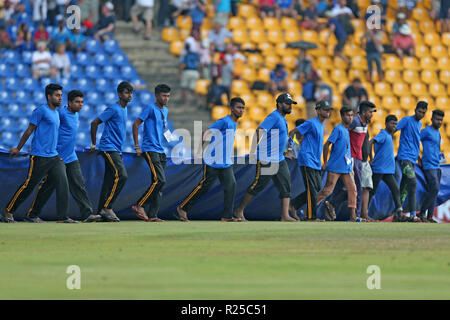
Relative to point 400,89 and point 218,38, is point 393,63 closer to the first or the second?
point 400,89

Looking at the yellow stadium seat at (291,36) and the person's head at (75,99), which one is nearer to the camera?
the person's head at (75,99)

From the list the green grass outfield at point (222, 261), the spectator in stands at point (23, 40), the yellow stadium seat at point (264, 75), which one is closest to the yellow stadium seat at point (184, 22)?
the yellow stadium seat at point (264, 75)

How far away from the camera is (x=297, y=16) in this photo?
83.2ft

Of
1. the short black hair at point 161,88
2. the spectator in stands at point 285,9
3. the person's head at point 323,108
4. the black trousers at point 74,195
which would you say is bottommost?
the black trousers at point 74,195

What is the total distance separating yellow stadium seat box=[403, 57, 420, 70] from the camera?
1000 inches

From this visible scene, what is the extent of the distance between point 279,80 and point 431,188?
29.1 feet

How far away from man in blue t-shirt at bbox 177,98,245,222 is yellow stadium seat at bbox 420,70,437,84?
45.1 ft

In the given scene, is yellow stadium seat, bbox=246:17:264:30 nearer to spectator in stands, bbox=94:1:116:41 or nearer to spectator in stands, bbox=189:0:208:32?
spectator in stands, bbox=189:0:208:32

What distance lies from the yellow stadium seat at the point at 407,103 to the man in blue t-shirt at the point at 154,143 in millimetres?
13302

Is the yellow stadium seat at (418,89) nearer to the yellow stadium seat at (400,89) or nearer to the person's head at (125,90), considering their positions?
the yellow stadium seat at (400,89)

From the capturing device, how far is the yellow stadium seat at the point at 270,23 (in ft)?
80.8

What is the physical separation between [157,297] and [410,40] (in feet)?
71.2

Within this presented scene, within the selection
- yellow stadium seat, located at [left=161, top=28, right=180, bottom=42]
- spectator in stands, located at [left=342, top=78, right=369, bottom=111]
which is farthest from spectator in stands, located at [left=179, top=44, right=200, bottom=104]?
spectator in stands, located at [left=342, top=78, right=369, bottom=111]
